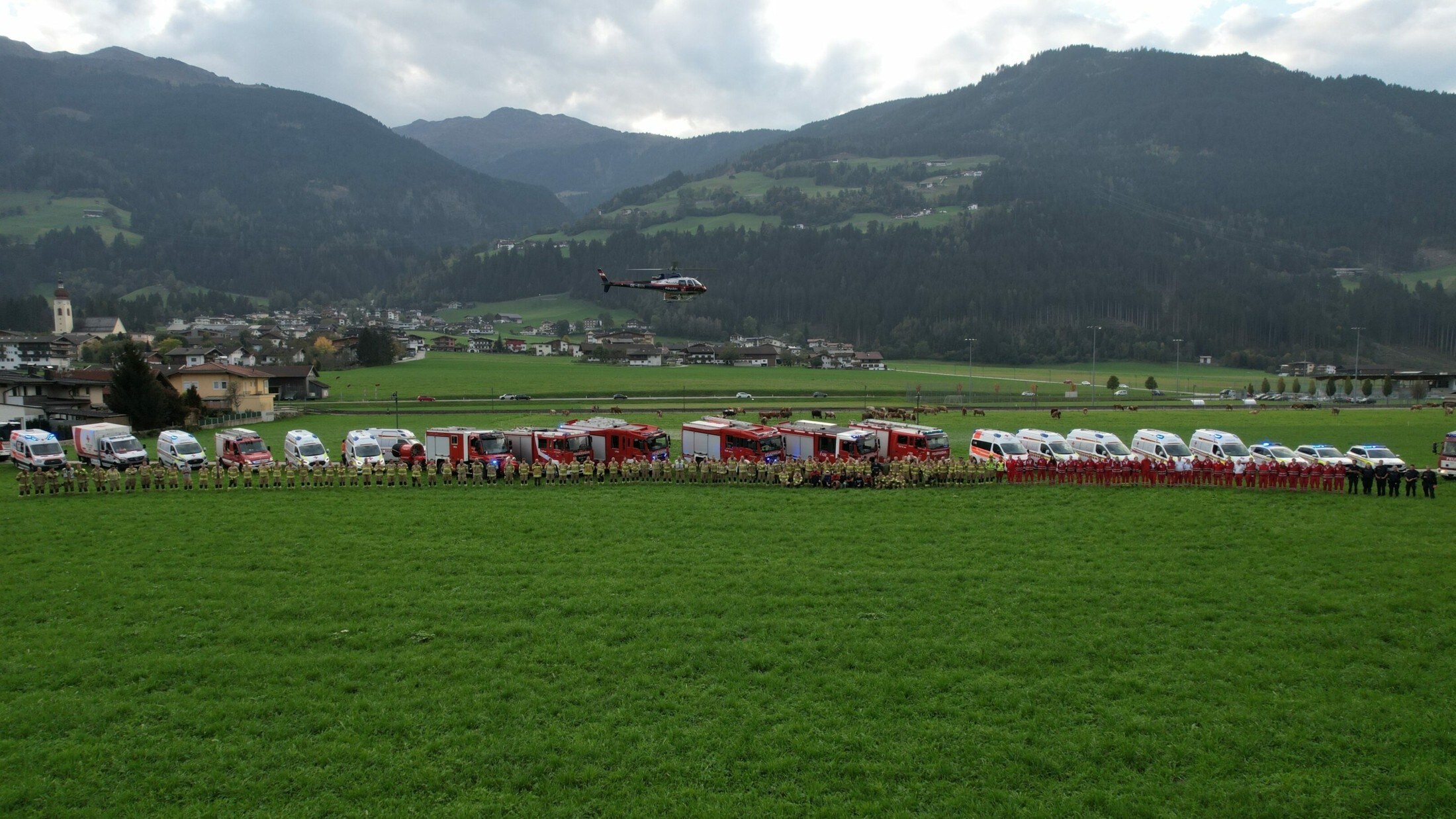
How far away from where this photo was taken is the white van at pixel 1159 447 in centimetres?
3014

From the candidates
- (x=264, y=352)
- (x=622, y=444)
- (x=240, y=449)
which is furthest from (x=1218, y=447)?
(x=264, y=352)

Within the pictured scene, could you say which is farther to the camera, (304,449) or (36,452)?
(304,449)

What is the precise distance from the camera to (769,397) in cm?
8106

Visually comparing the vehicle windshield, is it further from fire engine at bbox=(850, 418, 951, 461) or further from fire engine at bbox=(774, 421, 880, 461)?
fire engine at bbox=(850, 418, 951, 461)

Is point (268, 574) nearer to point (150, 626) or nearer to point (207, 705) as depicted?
point (150, 626)

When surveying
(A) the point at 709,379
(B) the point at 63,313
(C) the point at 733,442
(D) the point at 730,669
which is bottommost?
(D) the point at 730,669

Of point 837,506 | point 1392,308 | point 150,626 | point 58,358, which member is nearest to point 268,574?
point 150,626

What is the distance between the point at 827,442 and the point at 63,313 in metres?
161

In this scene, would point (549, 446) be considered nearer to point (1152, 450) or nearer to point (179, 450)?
point (179, 450)

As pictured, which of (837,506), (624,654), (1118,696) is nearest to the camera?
(1118,696)

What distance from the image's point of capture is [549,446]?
31.1 metres

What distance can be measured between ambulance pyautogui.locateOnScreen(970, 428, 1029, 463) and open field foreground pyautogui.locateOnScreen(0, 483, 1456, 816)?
10304 millimetres

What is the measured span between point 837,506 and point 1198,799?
14738 millimetres

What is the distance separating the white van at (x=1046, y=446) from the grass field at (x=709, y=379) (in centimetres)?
4150
